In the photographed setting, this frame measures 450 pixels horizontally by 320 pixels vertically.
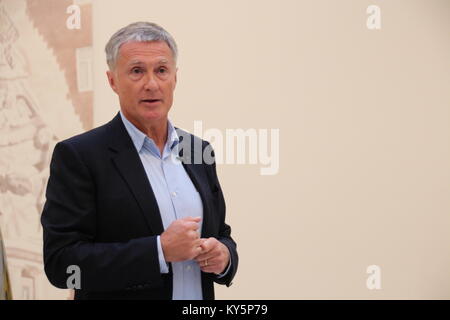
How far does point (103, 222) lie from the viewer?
1.55 meters

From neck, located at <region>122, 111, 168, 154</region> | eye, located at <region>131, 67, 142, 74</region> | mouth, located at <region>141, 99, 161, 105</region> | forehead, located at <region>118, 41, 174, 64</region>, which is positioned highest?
forehead, located at <region>118, 41, 174, 64</region>

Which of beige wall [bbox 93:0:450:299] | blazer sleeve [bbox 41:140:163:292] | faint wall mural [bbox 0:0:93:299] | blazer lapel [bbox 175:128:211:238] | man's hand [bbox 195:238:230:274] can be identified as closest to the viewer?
blazer sleeve [bbox 41:140:163:292]

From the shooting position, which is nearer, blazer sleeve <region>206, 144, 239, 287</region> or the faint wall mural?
blazer sleeve <region>206, 144, 239, 287</region>

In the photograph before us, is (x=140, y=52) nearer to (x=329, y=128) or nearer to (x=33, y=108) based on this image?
(x=329, y=128)

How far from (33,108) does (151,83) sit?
2.36 metres

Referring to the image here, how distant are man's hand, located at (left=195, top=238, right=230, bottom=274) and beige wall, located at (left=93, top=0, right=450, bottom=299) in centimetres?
142

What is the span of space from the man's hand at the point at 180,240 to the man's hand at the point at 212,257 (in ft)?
0.22

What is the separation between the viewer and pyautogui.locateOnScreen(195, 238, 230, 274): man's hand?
160cm

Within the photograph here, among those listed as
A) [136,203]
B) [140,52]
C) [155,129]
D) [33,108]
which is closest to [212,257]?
[136,203]

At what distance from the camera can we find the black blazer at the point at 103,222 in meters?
1.50

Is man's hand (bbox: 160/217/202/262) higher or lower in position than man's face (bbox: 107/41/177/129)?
lower

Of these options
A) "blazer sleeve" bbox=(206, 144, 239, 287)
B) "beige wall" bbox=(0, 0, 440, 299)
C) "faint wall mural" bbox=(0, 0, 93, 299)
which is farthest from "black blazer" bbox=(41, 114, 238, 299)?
"faint wall mural" bbox=(0, 0, 93, 299)

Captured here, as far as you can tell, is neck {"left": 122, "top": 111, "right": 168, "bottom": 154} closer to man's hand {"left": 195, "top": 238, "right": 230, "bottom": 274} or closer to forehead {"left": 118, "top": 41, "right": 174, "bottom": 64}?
forehead {"left": 118, "top": 41, "right": 174, "bottom": 64}
